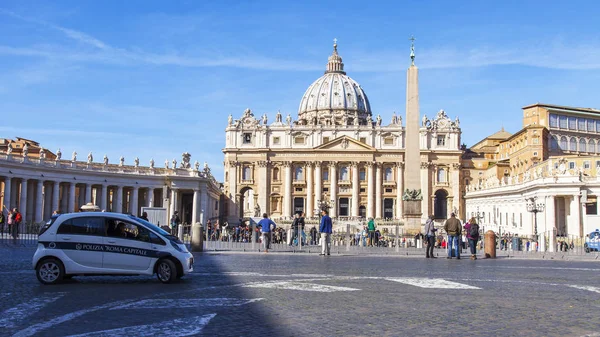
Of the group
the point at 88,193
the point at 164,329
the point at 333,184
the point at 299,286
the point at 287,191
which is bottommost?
the point at 164,329

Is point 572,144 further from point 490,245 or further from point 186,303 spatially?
point 186,303

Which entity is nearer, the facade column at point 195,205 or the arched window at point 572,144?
the facade column at point 195,205

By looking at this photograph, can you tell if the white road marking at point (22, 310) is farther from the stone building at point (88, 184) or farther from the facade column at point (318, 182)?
the facade column at point (318, 182)

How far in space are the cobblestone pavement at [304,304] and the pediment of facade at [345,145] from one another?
70542mm

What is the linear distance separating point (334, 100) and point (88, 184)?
6969 cm

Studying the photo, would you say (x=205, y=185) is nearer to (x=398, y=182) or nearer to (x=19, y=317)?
(x=398, y=182)

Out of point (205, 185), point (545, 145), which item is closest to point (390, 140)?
point (545, 145)

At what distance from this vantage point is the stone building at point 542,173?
158 feet

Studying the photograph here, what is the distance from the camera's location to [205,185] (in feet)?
202

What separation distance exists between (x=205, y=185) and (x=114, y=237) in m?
49.9

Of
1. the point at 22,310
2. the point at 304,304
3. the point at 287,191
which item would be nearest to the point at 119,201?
the point at 287,191

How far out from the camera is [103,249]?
39.3 ft

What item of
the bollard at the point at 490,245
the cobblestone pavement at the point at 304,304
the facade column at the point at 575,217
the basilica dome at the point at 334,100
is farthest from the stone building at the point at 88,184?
the basilica dome at the point at 334,100

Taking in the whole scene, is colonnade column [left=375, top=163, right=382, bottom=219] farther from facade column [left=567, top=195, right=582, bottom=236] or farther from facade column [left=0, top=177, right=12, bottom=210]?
facade column [left=0, top=177, right=12, bottom=210]
